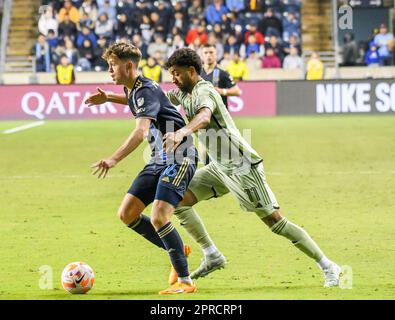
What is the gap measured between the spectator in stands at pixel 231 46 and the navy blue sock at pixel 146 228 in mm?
22454

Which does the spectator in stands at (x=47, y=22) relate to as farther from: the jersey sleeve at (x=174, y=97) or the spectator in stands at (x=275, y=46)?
the jersey sleeve at (x=174, y=97)

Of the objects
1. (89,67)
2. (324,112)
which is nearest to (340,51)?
(324,112)

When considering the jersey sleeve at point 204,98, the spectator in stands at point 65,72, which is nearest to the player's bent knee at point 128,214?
the jersey sleeve at point 204,98

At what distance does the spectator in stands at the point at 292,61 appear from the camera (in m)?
30.5

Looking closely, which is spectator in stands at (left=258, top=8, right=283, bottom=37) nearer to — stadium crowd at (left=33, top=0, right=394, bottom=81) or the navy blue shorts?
stadium crowd at (left=33, top=0, right=394, bottom=81)

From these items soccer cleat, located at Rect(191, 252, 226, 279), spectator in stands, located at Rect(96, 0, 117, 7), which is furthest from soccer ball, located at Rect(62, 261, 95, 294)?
spectator in stands, located at Rect(96, 0, 117, 7)

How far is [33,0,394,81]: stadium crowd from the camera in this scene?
30891 mm

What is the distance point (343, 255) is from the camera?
32.8 ft

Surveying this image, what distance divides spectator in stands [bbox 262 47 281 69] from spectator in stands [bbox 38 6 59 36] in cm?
695

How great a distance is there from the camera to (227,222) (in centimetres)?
1230

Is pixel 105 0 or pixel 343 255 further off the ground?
pixel 105 0
